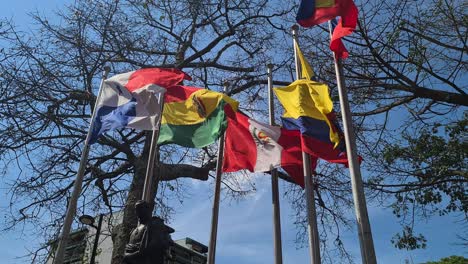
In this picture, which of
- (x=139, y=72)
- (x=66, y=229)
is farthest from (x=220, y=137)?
(x=66, y=229)

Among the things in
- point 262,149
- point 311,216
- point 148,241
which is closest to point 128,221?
point 262,149

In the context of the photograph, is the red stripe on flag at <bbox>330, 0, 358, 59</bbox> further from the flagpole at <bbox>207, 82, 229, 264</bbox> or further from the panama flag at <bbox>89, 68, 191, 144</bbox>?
the panama flag at <bbox>89, 68, 191, 144</bbox>

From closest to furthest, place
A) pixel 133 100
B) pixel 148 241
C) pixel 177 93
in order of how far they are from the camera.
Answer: pixel 148 241
pixel 133 100
pixel 177 93

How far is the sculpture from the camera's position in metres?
7.12

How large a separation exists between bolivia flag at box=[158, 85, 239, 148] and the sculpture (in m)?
2.51

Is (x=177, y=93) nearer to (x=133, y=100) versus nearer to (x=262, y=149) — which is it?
(x=133, y=100)

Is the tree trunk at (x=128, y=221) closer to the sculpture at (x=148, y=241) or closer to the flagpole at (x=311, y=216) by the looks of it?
the sculpture at (x=148, y=241)

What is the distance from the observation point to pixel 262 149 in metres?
10.0

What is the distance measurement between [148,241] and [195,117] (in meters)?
3.60

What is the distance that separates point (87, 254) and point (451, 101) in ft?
42.3

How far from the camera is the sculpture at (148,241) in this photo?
7.12 meters

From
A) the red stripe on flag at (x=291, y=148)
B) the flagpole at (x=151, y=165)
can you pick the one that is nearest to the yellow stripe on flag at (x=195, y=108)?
the flagpole at (x=151, y=165)

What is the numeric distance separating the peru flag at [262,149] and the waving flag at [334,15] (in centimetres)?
205

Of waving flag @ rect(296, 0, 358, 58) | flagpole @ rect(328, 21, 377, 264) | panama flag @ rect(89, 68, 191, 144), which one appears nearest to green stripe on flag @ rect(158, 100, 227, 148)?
panama flag @ rect(89, 68, 191, 144)
